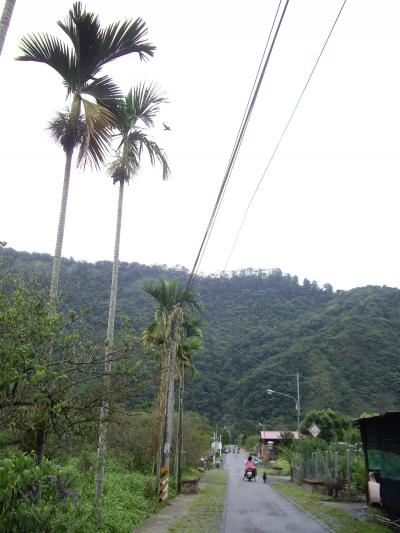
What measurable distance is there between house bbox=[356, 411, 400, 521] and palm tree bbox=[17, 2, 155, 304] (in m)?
8.64

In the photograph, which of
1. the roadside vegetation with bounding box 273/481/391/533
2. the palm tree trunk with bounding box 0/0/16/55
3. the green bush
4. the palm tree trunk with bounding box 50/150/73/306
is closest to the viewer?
the green bush

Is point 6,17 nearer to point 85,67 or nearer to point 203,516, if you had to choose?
point 85,67

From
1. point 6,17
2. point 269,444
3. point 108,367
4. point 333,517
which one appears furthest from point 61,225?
point 269,444

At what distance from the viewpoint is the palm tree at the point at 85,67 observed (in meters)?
8.23

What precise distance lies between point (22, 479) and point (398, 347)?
5851cm

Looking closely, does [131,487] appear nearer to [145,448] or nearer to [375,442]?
[145,448]

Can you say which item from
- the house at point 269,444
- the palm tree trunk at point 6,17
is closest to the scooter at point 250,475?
the house at point 269,444

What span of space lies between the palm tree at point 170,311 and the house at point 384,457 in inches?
277

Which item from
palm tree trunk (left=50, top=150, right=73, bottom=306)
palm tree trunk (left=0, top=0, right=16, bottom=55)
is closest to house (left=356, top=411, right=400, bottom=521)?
palm tree trunk (left=50, top=150, right=73, bottom=306)

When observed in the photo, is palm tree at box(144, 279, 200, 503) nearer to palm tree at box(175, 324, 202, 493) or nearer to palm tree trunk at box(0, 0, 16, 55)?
palm tree at box(175, 324, 202, 493)

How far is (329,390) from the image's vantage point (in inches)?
2443

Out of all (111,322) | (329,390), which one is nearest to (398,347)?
(329,390)

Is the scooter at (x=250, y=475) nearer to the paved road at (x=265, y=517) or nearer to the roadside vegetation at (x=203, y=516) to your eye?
the roadside vegetation at (x=203, y=516)

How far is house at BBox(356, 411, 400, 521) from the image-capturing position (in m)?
13.1
